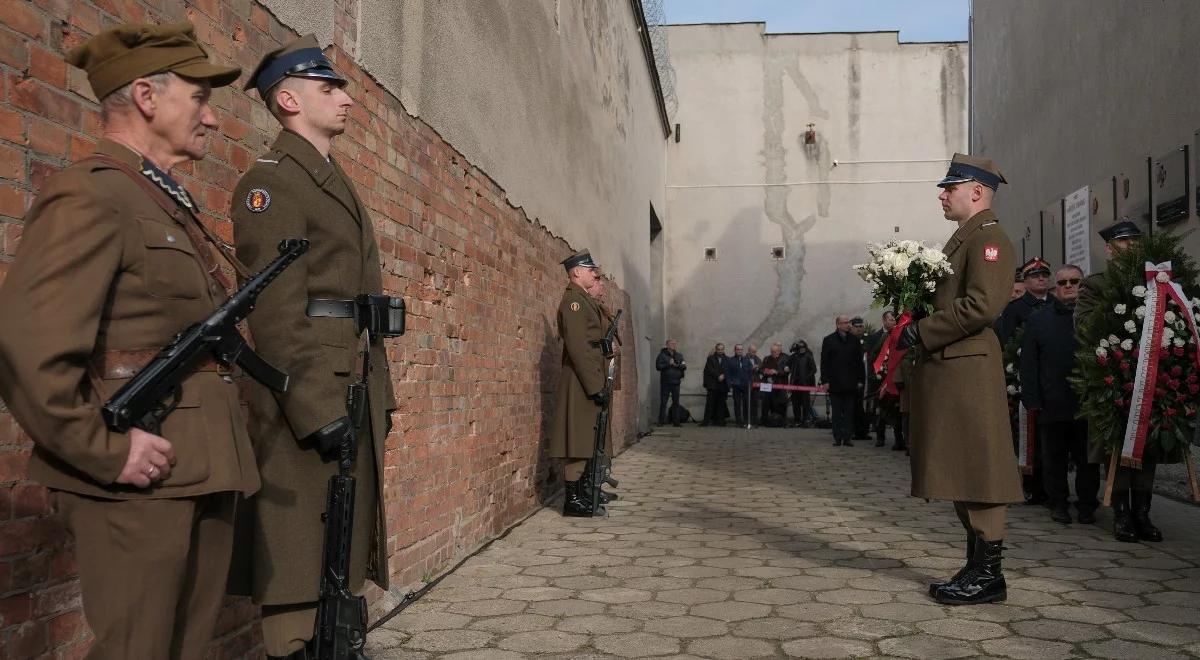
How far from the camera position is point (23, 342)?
1.75m

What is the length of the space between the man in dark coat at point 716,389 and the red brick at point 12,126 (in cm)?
1805

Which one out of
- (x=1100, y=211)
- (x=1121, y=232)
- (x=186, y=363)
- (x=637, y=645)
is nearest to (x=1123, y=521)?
(x=1121, y=232)

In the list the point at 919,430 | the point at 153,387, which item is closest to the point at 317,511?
the point at 153,387

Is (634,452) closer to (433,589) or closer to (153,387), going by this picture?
(433,589)

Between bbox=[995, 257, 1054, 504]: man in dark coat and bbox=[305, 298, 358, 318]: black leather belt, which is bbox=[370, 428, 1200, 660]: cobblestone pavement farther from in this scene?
bbox=[305, 298, 358, 318]: black leather belt

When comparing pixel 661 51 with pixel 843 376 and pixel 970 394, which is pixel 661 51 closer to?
pixel 843 376

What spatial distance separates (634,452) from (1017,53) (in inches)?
305

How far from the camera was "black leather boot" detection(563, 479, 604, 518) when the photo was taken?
288 inches

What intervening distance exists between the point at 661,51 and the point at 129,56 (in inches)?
709

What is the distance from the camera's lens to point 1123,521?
6.02 metres

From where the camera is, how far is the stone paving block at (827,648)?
369cm

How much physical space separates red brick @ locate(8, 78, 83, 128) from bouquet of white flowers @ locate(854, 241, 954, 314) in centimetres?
353

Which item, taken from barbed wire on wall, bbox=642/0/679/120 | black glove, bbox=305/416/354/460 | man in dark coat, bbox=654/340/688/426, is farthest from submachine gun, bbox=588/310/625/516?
man in dark coat, bbox=654/340/688/426

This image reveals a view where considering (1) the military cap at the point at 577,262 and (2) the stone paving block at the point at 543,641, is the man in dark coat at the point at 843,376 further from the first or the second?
(2) the stone paving block at the point at 543,641
